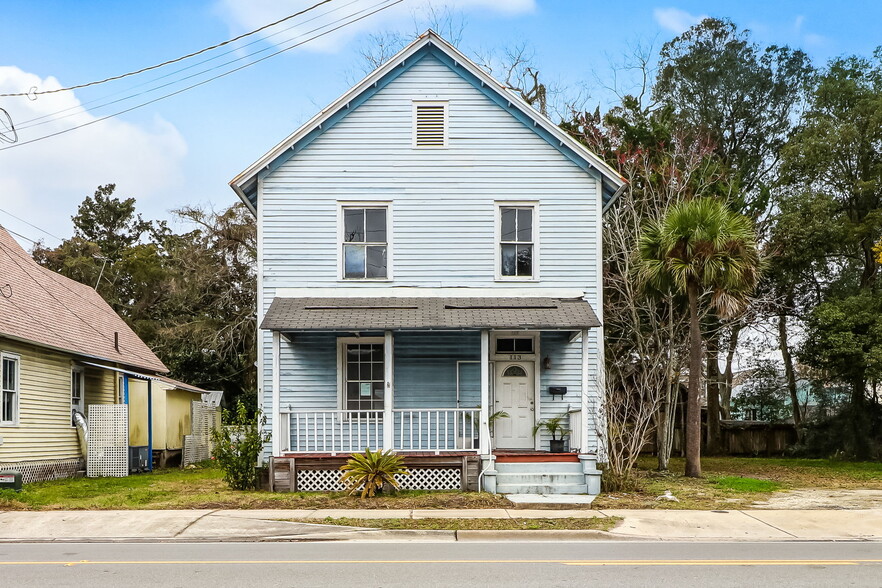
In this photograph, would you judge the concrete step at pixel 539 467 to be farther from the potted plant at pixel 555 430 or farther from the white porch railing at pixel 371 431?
the potted plant at pixel 555 430

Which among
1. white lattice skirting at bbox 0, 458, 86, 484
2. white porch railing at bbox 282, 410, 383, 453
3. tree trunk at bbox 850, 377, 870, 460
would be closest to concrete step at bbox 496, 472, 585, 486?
white porch railing at bbox 282, 410, 383, 453

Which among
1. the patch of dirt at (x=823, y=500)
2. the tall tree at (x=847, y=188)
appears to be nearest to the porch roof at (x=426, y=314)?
the patch of dirt at (x=823, y=500)

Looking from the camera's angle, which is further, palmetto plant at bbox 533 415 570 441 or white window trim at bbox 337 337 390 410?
white window trim at bbox 337 337 390 410

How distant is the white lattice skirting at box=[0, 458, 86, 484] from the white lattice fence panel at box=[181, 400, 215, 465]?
22.2 ft

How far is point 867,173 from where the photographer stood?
30.4 m

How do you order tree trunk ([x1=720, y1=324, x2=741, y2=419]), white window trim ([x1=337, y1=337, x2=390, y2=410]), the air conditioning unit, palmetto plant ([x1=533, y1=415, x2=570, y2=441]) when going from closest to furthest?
palmetto plant ([x1=533, y1=415, x2=570, y2=441]), white window trim ([x1=337, y1=337, x2=390, y2=410]), the air conditioning unit, tree trunk ([x1=720, y1=324, x2=741, y2=419])

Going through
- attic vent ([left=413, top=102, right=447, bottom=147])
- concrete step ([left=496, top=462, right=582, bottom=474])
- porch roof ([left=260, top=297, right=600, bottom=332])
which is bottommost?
concrete step ([left=496, top=462, right=582, bottom=474])

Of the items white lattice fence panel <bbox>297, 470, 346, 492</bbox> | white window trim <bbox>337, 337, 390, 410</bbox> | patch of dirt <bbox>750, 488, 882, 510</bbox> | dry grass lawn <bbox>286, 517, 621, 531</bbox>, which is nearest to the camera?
dry grass lawn <bbox>286, 517, 621, 531</bbox>

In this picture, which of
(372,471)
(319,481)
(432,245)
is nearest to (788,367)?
(432,245)

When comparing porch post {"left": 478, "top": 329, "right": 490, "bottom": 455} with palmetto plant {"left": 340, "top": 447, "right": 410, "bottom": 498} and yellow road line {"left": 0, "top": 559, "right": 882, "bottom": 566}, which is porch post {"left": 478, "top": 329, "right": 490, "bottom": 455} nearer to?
palmetto plant {"left": 340, "top": 447, "right": 410, "bottom": 498}

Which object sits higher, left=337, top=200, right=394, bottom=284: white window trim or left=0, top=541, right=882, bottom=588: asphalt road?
left=337, top=200, right=394, bottom=284: white window trim

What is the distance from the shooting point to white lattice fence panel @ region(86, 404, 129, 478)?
950 inches

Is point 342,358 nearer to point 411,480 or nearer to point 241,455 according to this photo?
point 241,455

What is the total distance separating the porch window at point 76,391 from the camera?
24359 mm
